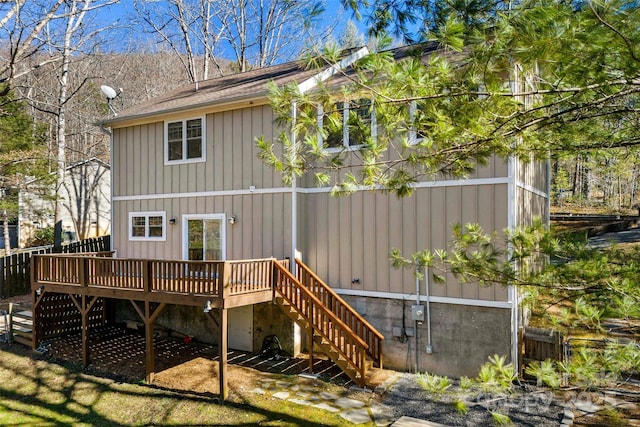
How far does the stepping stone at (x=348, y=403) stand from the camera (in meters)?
7.13

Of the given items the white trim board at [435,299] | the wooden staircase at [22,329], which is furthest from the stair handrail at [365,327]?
the wooden staircase at [22,329]

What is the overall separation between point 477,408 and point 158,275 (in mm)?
6145

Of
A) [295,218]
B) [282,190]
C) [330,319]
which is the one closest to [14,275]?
[282,190]

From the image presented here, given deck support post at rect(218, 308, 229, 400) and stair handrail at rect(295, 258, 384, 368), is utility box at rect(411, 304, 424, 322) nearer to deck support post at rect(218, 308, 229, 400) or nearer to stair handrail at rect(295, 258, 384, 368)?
stair handrail at rect(295, 258, 384, 368)

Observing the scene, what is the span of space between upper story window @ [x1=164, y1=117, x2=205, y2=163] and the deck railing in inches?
116

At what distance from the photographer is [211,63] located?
882 inches

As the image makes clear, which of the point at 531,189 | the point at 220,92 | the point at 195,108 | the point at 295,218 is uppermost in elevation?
the point at 220,92

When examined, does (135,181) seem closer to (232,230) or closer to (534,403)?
(232,230)

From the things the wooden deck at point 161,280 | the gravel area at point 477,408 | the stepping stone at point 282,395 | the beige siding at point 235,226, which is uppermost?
the beige siding at point 235,226

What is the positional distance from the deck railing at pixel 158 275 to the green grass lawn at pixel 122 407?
181cm

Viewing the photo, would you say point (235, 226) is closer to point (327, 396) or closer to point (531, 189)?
point (327, 396)

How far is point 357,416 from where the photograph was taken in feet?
22.2

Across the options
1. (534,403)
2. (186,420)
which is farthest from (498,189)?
(186,420)

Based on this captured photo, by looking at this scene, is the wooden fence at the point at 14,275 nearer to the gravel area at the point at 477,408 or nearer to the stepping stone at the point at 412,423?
the gravel area at the point at 477,408
